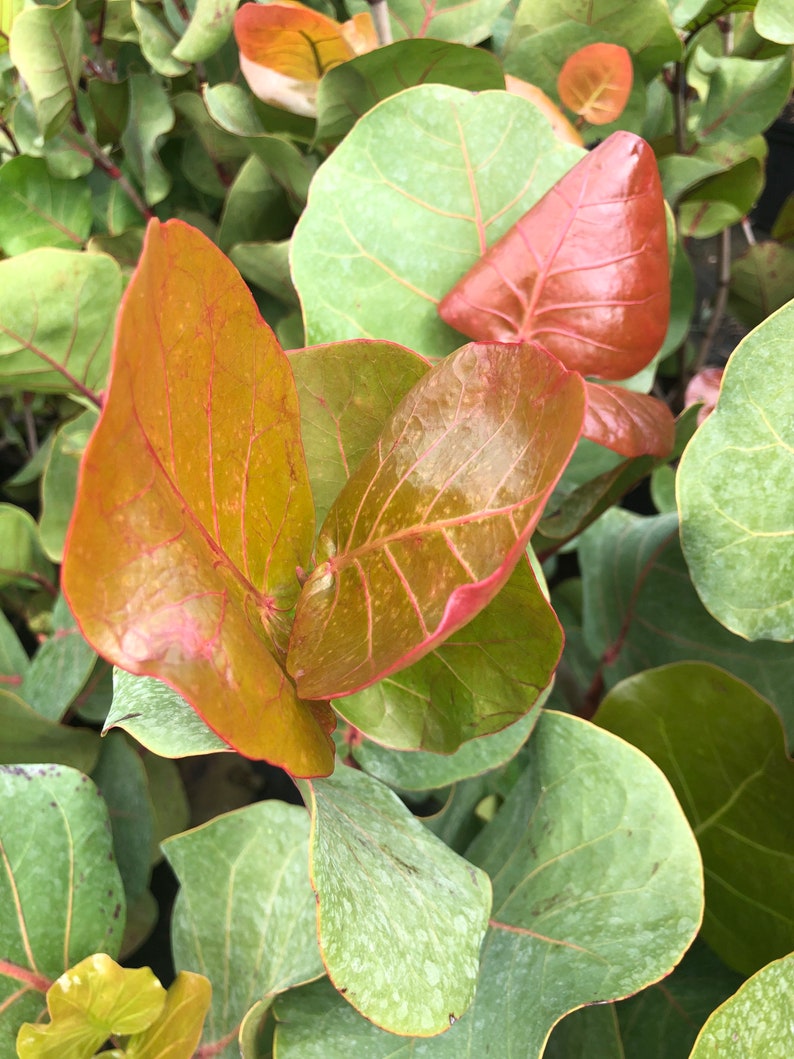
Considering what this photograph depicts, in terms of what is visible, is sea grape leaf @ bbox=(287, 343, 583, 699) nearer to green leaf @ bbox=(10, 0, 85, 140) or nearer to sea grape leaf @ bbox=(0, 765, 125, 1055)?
sea grape leaf @ bbox=(0, 765, 125, 1055)

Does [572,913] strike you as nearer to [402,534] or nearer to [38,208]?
[402,534]

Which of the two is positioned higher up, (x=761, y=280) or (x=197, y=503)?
(x=197, y=503)

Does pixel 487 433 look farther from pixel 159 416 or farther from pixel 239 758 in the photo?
pixel 239 758

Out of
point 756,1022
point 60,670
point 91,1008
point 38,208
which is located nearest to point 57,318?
point 38,208

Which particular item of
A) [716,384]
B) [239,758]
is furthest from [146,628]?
[239,758]

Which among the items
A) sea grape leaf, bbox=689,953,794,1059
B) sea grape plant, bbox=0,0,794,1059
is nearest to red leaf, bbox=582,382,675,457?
sea grape plant, bbox=0,0,794,1059

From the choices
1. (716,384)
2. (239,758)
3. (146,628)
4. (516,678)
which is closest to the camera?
(146,628)

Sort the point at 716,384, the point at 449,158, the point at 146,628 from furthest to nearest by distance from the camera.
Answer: the point at 716,384 → the point at 449,158 → the point at 146,628
